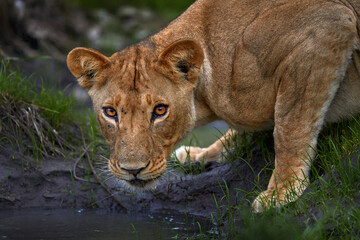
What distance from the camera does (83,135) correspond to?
703cm

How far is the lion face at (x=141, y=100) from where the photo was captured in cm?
464

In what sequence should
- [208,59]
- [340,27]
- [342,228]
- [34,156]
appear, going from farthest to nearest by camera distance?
[34,156]
[208,59]
[340,27]
[342,228]

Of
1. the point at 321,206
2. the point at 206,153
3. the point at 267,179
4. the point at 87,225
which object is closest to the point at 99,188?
the point at 87,225

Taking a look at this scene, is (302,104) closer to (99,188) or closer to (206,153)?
(206,153)

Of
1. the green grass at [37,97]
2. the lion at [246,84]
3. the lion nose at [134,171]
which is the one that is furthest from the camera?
the green grass at [37,97]

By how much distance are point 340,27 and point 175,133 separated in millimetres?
1529

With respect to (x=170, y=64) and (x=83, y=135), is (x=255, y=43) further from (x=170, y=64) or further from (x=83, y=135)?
(x=83, y=135)

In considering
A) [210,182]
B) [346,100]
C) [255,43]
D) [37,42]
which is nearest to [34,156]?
[210,182]

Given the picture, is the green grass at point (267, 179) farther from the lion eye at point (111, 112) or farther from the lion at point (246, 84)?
the lion eye at point (111, 112)

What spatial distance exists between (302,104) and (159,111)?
1.12m

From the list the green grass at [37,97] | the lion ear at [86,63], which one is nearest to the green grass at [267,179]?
the green grass at [37,97]

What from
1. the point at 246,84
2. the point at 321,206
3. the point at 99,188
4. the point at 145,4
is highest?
the point at 145,4

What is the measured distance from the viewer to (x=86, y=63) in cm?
501

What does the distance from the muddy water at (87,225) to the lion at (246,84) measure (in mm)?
625
